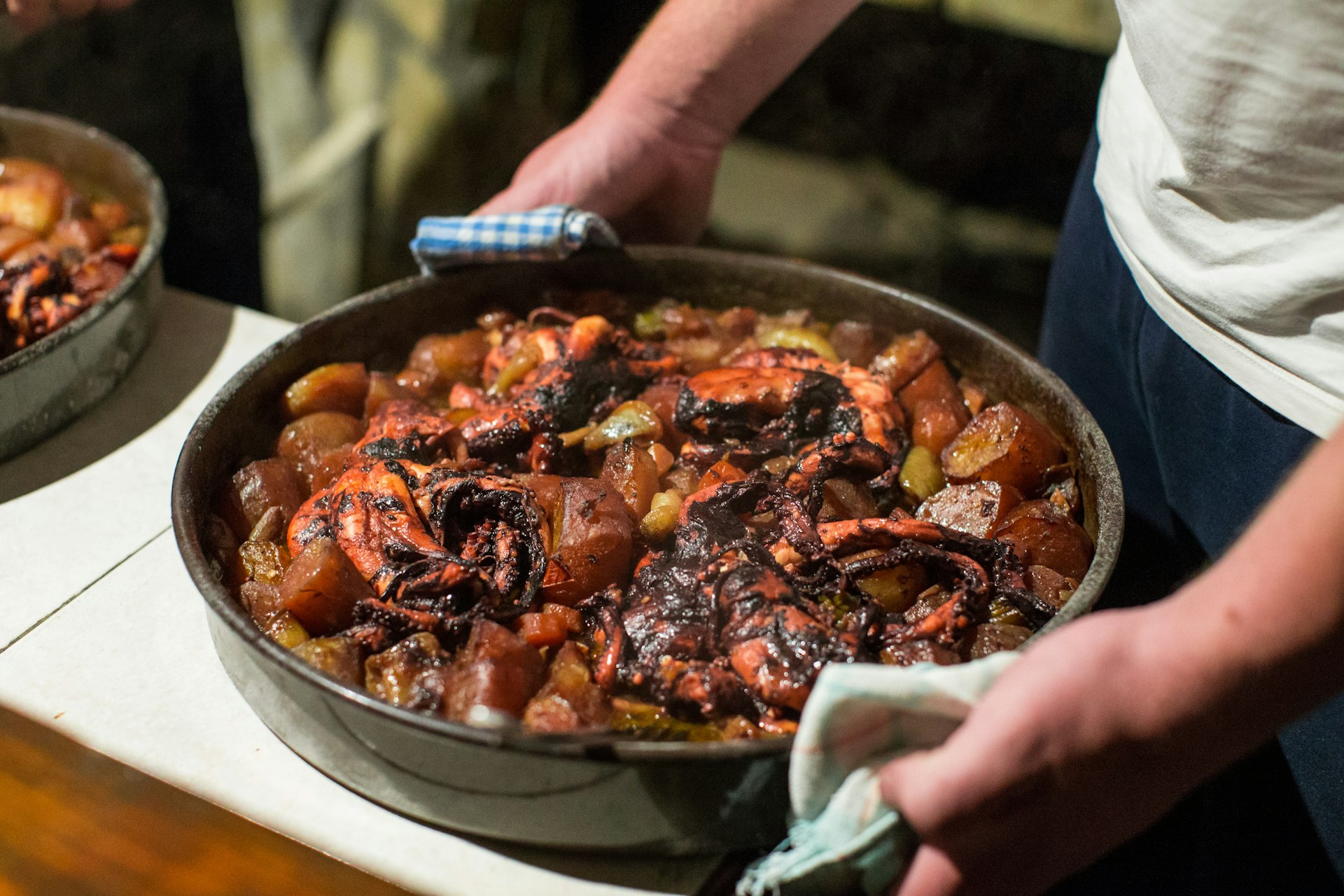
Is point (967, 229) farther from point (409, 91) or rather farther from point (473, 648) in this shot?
point (473, 648)

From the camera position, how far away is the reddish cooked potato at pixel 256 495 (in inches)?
64.2

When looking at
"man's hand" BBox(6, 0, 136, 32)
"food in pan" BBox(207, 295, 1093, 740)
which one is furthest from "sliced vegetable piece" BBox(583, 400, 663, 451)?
"man's hand" BBox(6, 0, 136, 32)

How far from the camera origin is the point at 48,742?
4.86 ft

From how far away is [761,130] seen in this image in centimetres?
470

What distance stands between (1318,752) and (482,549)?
1366 millimetres

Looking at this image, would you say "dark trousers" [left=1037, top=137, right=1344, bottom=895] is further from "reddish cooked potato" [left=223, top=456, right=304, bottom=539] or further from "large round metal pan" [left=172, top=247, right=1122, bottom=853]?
"reddish cooked potato" [left=223, top=456, right=304, bottom=539]

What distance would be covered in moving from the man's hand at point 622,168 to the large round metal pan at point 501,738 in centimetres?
47

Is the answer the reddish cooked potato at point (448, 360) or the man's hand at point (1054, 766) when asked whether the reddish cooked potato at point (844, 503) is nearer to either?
the man's hand at point (1054, 766)

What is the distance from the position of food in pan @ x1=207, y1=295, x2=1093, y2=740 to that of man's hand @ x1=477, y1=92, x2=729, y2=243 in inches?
16.0

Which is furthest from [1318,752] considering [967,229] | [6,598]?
[967,229]

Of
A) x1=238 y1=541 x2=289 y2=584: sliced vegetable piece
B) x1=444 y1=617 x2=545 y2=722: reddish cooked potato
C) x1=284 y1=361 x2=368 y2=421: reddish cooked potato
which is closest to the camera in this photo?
x1=444 y1=617 x2=545 y2=722: reddish cooked potato

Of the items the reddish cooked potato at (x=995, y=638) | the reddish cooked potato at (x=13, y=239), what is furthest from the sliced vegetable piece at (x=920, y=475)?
the reddish cooked potato at (x=13, y=239)

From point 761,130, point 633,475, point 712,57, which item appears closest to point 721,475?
point 633,475

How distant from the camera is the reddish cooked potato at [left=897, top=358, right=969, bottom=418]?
6.17ft
